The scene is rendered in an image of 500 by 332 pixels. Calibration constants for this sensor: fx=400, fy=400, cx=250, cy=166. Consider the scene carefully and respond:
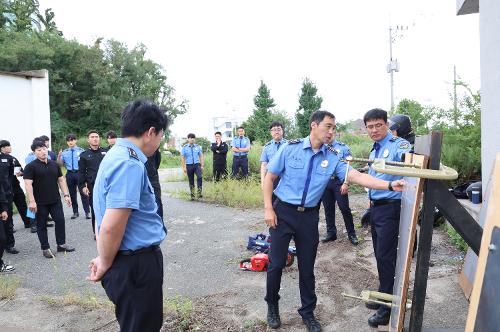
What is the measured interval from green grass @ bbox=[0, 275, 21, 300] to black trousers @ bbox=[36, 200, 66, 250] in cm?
105

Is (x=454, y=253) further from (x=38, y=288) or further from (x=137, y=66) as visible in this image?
(x=137, y=66)

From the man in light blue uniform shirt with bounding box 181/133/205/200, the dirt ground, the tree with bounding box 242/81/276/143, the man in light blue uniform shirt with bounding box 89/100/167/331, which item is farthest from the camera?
the tree with bounding box 242/81/276/143

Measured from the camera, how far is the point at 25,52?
93.0 ft

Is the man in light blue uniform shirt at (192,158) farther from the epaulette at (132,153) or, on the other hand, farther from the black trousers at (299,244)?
the epaulette at (132,153)

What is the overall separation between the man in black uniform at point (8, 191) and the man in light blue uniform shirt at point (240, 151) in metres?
6.56

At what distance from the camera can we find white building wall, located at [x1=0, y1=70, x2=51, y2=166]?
12578mm

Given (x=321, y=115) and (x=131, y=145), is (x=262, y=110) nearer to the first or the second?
(x=321, y=115)

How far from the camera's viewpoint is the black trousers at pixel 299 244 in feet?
11.3

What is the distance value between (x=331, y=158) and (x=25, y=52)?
3092 cm

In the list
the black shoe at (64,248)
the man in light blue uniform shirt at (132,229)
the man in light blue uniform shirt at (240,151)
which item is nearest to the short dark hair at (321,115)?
the man in light blue uniform shirt at (132,229)

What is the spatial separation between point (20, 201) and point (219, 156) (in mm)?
6043

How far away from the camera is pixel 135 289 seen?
2.19 m

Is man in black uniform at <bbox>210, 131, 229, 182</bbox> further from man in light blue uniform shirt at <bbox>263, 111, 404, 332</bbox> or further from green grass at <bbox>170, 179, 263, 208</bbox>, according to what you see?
man in light blue uniform shirt at <bbox>263, 111, 404, 332</bbox>

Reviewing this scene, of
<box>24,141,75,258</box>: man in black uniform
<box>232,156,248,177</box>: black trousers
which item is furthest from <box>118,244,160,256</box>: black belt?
<box>232,156,248,177</box>: black trousers
